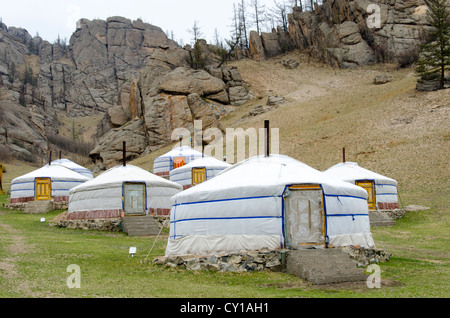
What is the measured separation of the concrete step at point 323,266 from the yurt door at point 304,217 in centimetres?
31

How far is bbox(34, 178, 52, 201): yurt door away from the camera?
22.1m

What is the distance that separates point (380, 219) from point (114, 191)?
9617 mm

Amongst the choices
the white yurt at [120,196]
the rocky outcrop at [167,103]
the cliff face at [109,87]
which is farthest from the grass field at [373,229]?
the cliff face at [109,87]

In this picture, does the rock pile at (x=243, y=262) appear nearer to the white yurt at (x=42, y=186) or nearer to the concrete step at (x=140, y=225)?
the concrete step at (x=140, y=225)

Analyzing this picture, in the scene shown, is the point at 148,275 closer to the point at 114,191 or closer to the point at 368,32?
the point at 114,191

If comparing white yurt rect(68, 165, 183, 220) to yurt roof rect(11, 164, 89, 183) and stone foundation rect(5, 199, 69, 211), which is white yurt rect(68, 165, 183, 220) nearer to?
stone foundation rect(5, 199, 69, 211)

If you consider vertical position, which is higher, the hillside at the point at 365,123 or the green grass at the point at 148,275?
the hillside at the point at 365,123

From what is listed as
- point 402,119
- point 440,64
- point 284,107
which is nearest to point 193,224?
point 402,119

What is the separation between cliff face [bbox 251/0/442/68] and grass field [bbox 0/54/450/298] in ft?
6.82

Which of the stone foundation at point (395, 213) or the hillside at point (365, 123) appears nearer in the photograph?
the stone foundation at point (395, 213)

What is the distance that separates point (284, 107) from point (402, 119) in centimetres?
1222

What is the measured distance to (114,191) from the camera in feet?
52.7

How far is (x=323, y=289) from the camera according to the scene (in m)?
7.26

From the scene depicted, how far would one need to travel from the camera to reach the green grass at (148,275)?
6.71 metres
